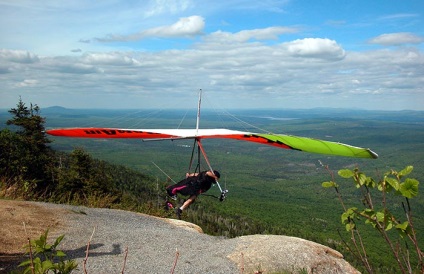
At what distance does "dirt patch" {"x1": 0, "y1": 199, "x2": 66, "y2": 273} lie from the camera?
8.07 m

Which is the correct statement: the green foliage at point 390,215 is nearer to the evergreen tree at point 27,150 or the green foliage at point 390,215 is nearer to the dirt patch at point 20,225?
the dirt patch at point 20,225

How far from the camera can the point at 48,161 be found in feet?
99.3

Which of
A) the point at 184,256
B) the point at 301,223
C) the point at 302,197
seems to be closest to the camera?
the point at 184,256

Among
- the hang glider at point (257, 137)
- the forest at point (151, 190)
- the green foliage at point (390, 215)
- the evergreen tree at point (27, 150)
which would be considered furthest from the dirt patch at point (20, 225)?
the evergreen tree at point (27, 150)

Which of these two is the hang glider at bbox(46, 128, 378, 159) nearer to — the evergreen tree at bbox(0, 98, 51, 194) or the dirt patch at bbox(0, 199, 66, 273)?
the dirt patch at bbox(0, 199, 66, 273)

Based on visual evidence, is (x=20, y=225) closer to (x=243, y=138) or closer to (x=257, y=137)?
(x=243, y=138)

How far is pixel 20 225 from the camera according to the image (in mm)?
9719

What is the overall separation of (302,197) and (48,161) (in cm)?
14939

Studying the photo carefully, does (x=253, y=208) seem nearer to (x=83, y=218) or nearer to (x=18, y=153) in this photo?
(x=18, y=153)

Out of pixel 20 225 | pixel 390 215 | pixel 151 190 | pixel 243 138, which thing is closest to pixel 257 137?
pixel 243 138

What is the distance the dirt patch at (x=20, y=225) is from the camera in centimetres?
807

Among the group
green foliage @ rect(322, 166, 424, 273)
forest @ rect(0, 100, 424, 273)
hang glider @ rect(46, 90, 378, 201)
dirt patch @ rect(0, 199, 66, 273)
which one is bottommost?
forest @ rect(0, 100, 424, 273)

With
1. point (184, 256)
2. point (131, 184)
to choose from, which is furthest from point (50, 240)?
point (131, 184)

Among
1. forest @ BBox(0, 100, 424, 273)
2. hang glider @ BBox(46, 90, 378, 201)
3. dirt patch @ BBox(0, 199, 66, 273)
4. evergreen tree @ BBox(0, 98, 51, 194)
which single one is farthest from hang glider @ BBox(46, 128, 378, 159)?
evergreen tree @ BBox(0, 98, 51, 194)
